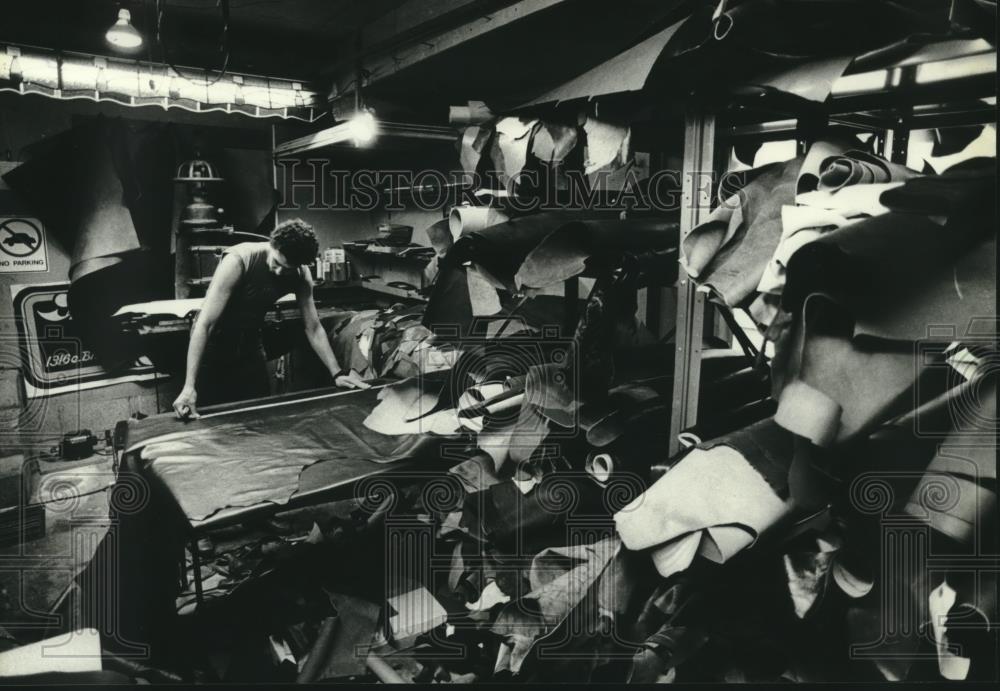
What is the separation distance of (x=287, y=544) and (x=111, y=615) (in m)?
0.90

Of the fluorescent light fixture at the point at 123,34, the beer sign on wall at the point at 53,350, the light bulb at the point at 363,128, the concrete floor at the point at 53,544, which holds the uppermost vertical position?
the fluorescent light fixture at the point at 123,34

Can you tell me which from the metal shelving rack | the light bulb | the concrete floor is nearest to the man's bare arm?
the concrete floor

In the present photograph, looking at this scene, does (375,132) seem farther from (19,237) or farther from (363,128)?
(19,237)

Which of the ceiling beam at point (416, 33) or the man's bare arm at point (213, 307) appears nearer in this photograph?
the man's bare arm at point (213, 307)

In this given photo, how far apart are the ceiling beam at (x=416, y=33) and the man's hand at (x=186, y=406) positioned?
2.96 meters

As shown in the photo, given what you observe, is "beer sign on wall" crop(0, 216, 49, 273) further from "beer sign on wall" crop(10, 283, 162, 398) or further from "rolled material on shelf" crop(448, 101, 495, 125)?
"rolled material on shelf" crop(448, 101, 495, 125)

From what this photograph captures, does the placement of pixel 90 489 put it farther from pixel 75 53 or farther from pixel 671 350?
pixel 671 350

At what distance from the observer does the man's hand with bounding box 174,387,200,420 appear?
2945 millimetres

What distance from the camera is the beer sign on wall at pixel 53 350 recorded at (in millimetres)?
5684

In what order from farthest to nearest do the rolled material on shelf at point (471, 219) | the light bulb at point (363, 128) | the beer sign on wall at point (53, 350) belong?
1. the beer sign on wall at point (53, 350)
2. the light bulb at point (363, 128)
3. the rolled material on shelf at point (471, 219)

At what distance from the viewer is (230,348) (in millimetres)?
4238

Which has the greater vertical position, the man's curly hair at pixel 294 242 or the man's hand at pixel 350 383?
the man's curly hair at pixel 294 242

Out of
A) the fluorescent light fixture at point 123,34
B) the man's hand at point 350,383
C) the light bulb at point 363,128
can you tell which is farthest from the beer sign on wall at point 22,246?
the man's hand at point 350,383

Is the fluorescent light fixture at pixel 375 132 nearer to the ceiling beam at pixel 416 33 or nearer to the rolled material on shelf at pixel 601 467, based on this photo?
the ceiling beam at pixel 416 33
